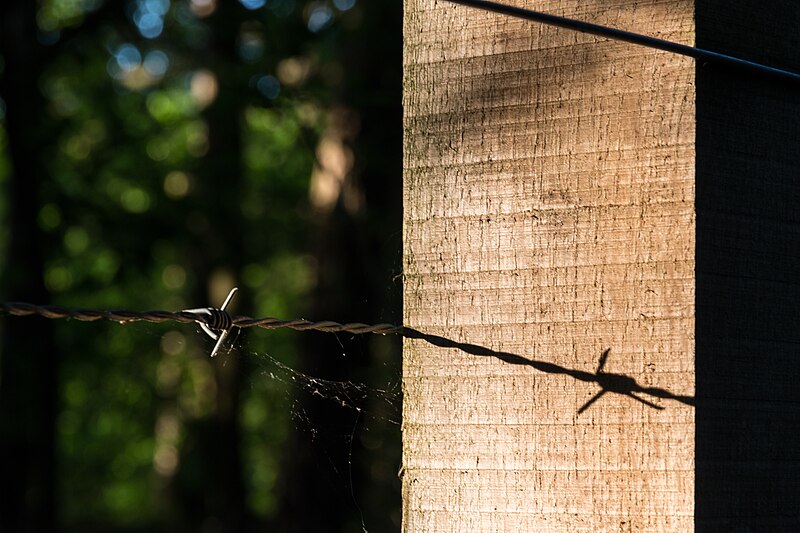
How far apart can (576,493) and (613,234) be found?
1.07ft

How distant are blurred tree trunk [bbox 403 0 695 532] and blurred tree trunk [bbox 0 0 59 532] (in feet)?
24.0

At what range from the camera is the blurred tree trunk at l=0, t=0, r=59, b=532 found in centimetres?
819

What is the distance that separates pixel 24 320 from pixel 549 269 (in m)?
8.12

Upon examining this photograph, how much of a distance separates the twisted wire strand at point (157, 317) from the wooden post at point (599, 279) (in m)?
0.10

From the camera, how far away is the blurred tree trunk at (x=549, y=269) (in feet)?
4.09

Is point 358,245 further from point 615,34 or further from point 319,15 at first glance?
point 615,34

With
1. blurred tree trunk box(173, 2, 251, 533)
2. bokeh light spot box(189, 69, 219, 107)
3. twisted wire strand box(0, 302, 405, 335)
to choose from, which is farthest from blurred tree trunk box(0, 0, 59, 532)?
twisted wire strand box(0, 302, 405, 335)

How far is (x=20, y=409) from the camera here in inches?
334

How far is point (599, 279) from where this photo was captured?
1289 mm
